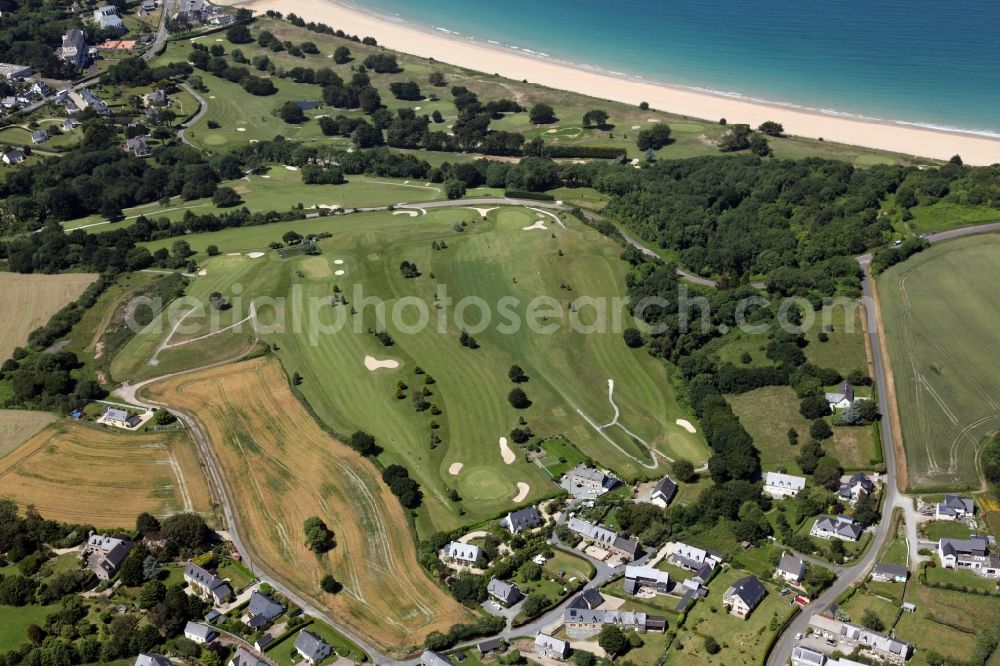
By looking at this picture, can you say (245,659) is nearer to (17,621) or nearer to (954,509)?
(17,621)

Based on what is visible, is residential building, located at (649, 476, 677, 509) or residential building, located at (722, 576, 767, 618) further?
residential building, located at (649, 476, 677, 509)

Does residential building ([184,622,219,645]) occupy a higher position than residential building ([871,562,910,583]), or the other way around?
residential building ([871,562,910,583])

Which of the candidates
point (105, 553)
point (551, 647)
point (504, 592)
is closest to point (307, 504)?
point (105, 553)

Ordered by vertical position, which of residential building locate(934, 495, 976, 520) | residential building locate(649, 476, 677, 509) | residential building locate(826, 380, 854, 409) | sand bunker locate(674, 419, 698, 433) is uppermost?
residential building locate(826, 380, 854, 409)

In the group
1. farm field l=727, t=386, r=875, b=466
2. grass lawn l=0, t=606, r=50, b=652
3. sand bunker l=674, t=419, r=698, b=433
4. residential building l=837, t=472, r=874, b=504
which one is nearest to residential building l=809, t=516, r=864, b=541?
residential building l=837, t=472, r=874, b=504

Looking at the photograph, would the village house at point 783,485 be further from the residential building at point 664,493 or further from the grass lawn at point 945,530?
the grass lawn at point 945,530

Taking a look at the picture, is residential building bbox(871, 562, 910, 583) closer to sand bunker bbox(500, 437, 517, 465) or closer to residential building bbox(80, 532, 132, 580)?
sand bunker bbox(500, 437, 517, 465)

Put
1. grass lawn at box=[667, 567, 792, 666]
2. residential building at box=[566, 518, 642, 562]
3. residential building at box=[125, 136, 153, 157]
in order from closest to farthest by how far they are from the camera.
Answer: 1. grass lawn at box=[667, 567, 792, 666]
2. residential building at box=[566, 518, 642, 562]
3. residential building at box=[125, 136, 153, 157]
